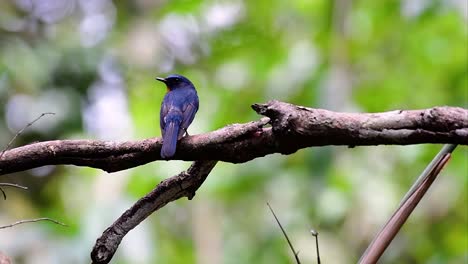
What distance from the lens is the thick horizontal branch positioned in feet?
5.56

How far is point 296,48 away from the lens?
18.3 ft

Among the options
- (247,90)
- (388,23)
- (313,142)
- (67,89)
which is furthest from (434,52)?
(313,142)

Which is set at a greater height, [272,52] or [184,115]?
[272,52]

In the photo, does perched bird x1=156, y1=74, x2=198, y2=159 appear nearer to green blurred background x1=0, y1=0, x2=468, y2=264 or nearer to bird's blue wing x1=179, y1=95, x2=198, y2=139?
bird's blue wing x1=179, y1=95, x2=198, y2=139

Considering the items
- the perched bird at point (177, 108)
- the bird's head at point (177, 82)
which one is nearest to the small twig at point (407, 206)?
the perched bird at point (177, 108)

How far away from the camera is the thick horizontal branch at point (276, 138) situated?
5.56ft

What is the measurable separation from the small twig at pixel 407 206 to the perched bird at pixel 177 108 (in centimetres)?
73

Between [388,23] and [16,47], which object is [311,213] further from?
[16,47]

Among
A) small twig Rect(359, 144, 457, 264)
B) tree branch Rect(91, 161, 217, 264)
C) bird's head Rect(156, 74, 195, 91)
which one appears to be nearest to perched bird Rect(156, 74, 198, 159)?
bird's head Rect(156, 74, 195, 91)

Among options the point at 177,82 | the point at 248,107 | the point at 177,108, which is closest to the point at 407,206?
the point at 177,108

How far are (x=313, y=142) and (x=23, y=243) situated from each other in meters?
2.72

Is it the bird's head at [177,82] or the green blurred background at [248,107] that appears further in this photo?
the green blurred background at [248,107]

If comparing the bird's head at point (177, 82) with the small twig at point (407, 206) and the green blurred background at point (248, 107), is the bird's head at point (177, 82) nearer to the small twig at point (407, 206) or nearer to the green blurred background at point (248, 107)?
the green blurred background at point (248, 107)

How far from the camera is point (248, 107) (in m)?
5.35
